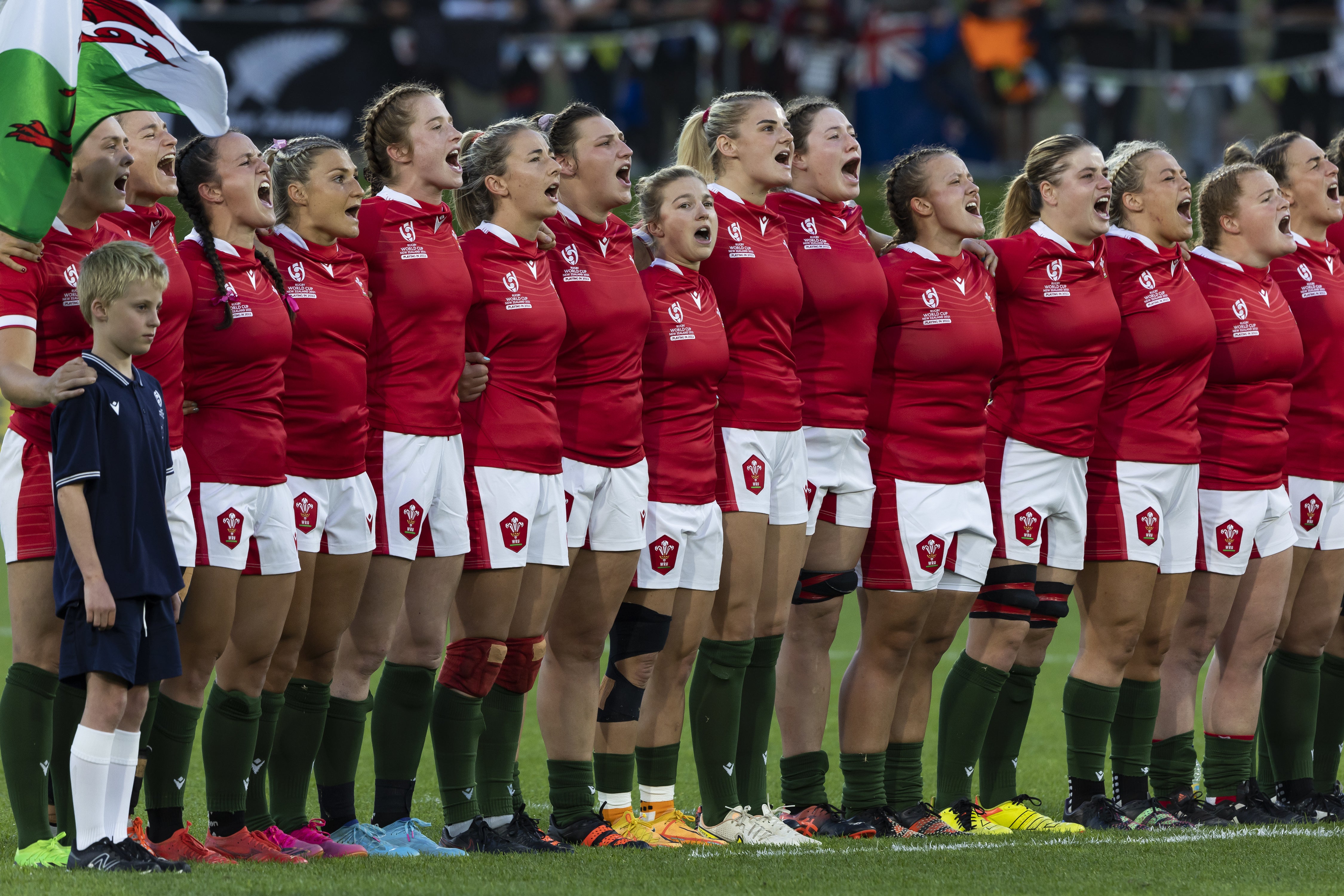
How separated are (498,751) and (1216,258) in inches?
138

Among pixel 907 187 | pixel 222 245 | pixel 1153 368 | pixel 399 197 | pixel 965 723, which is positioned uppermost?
pixel 907 187

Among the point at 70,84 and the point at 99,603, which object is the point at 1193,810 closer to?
the point at 99,603

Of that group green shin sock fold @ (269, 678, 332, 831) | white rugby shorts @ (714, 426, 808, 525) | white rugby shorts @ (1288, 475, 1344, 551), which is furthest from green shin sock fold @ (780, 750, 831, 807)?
white rugby shorts @ (1288, 475, 1344, 551)

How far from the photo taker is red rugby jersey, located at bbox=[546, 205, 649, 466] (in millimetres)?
6312

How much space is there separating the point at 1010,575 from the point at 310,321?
276 centimetres

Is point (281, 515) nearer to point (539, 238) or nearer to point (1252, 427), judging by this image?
point (539, 238)

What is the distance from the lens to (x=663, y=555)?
6.43 m

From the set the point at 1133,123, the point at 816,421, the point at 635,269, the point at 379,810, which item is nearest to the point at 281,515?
the point at 379,810

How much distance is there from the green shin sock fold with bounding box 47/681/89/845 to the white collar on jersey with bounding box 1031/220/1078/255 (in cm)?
386

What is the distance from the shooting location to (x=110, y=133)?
5672mm

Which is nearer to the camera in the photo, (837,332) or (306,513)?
(306,513)

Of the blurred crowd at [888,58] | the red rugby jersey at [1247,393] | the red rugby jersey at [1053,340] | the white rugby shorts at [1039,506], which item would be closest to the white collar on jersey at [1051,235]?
the red rugby jersey at [1053,340]

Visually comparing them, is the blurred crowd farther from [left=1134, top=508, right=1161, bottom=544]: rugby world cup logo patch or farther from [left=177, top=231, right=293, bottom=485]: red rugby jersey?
[left=177, top=231, right=293, bottom=485]: red rugby jersey

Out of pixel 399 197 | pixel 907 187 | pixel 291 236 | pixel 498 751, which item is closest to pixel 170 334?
pixel 291 236
